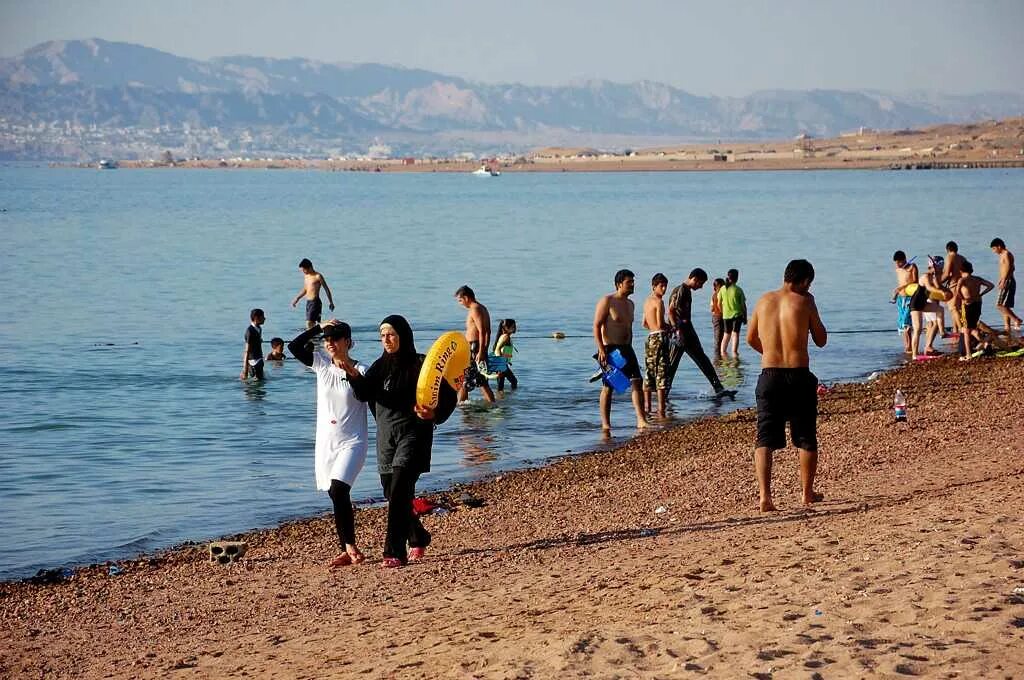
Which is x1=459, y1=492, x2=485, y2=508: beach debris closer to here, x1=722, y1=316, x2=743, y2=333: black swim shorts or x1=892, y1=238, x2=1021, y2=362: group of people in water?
x1=892, y1=238, x2=1021, y2=362: group of people in water

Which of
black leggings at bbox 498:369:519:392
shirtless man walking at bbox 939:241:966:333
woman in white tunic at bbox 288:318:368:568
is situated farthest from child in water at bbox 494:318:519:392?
woman in white tunic at bbox 288:318:368:568

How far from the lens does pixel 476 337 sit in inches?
699

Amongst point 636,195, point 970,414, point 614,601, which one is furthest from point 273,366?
point 636,195

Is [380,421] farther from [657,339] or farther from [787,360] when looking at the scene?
[657,339]

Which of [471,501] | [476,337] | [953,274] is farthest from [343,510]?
[953,274]

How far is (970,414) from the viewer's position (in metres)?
14.2

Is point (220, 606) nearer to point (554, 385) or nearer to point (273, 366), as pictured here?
point (554, 385)

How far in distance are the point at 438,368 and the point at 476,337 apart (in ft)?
30.1

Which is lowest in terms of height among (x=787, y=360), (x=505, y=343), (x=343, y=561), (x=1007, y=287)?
(x=343, y=561)

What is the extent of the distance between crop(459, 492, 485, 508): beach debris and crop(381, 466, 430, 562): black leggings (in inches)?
93.0

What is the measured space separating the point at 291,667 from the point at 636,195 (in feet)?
388

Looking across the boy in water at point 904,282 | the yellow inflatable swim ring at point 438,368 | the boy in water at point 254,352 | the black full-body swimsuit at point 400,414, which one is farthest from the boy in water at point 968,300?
the yellow inflatable swim ring at point 438,368

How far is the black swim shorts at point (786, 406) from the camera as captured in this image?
31.8 ft

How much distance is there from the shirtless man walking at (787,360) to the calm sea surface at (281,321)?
184 inches
